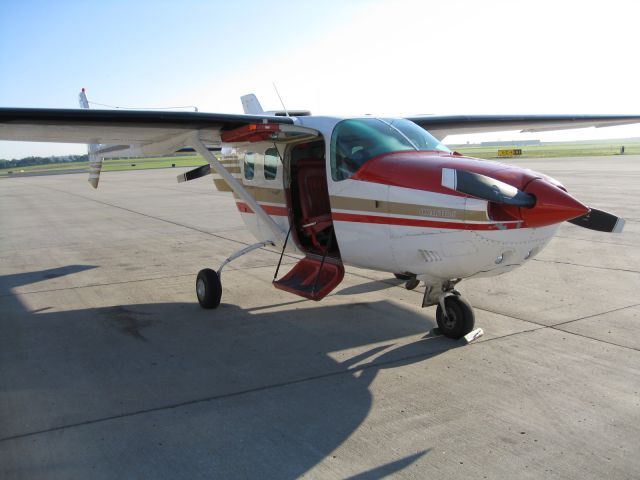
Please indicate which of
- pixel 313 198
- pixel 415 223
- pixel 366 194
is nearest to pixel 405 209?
pixel 415 223

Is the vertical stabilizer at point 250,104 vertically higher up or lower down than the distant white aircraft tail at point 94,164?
higher up

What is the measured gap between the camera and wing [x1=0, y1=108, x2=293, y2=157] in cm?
595

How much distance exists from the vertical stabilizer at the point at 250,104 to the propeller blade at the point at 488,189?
697 cm

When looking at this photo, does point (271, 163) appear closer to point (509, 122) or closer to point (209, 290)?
point (209, 290)

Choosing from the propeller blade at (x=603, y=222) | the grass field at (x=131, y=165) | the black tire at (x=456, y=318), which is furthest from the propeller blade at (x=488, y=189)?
the grass field at (x=131, y=165)

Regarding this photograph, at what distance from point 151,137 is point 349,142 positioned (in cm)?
273

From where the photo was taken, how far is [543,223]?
4.72 metres

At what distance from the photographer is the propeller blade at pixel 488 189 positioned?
468cm

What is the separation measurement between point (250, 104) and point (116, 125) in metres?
5.44

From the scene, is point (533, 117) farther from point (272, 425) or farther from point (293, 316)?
point (272, 425)

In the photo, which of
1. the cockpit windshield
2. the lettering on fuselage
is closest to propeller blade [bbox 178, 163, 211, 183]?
the cockpit windshield

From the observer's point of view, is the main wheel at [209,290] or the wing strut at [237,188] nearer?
the wing strut at [237,188]

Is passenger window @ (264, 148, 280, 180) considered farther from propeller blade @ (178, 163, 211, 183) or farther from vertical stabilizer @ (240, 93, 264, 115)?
vertical stabilizer @ (240, 93, 264, 115)

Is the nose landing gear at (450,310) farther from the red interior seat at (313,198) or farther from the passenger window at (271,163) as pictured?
the passenger window at (271,163)
